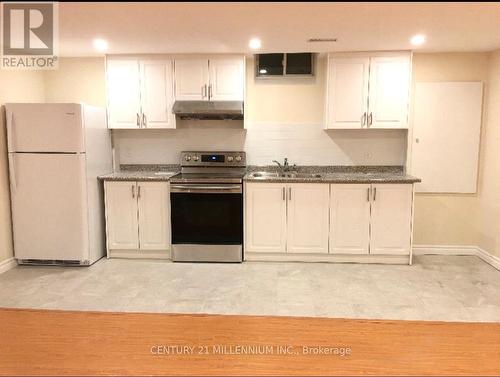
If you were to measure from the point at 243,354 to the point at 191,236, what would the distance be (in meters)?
3.01

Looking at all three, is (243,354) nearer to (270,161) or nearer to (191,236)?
(191,236)

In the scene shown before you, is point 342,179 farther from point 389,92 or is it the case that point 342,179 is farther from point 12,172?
point 12,172

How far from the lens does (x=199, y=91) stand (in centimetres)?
446

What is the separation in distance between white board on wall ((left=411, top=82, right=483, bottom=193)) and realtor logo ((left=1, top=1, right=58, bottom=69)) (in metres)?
3.91

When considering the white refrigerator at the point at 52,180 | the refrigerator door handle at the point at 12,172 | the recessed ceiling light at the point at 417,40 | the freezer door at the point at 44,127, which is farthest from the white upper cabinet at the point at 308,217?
the refrigerator door handle at the point at 12,172

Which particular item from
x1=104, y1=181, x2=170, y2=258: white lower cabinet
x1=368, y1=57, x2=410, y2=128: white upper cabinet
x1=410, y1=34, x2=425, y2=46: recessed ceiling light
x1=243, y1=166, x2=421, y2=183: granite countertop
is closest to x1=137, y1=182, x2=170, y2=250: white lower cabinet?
x1=104, y1=181, x2=170, y2=258: white lower cabinet

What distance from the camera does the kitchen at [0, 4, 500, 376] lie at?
4.12m

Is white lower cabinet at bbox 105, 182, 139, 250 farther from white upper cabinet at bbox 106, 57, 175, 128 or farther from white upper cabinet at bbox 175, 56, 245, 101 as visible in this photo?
white upper cabinet at bbox 175, 56, 245, 101

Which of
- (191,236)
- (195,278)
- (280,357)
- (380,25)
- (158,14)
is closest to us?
(280,357)

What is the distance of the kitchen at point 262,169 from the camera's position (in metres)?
4.12

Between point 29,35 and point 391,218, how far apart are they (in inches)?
158

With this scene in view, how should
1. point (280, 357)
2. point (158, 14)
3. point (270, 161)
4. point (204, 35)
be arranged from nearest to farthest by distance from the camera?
point (280, 357)
point (158, 14)
point (204, 35)
point (270, 161)

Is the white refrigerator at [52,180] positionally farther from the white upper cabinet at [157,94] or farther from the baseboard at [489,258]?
the baseboard at [489,258]

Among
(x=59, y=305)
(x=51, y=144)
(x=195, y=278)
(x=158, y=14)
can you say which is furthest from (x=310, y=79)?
(x=59, y=305)
